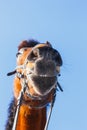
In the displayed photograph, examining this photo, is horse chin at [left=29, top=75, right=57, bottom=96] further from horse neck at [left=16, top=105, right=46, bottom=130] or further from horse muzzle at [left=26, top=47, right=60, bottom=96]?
horse neck at [left=16, top=105, right=46, bottom=130]

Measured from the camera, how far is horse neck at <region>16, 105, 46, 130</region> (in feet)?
26.1

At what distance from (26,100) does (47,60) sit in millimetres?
1328

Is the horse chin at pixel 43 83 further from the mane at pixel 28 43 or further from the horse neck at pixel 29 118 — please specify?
the mane at pixel 28 43

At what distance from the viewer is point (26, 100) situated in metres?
7.68

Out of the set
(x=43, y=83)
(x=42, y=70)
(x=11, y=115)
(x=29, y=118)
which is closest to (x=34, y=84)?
(x=43, y=83)

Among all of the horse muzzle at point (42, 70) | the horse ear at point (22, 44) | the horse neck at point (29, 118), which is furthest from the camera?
the horse ear at point (22, 44)

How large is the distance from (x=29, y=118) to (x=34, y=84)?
4.11 ft

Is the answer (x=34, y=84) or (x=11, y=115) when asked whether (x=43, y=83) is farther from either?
(x=11, y=115)

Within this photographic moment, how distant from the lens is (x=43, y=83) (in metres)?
6.72

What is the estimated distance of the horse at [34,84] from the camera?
262 inches

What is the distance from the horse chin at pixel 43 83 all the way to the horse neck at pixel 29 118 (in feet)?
3.68

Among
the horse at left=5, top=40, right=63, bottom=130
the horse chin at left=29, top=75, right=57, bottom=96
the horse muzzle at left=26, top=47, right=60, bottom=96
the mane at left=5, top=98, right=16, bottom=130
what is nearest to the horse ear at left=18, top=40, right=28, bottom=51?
the horse at left=5, top=40, right=63, bottom=130

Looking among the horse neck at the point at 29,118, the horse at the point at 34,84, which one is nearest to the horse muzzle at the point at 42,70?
the horse at the point at 34,84

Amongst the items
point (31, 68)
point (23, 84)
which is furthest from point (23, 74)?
point (31, 68)
